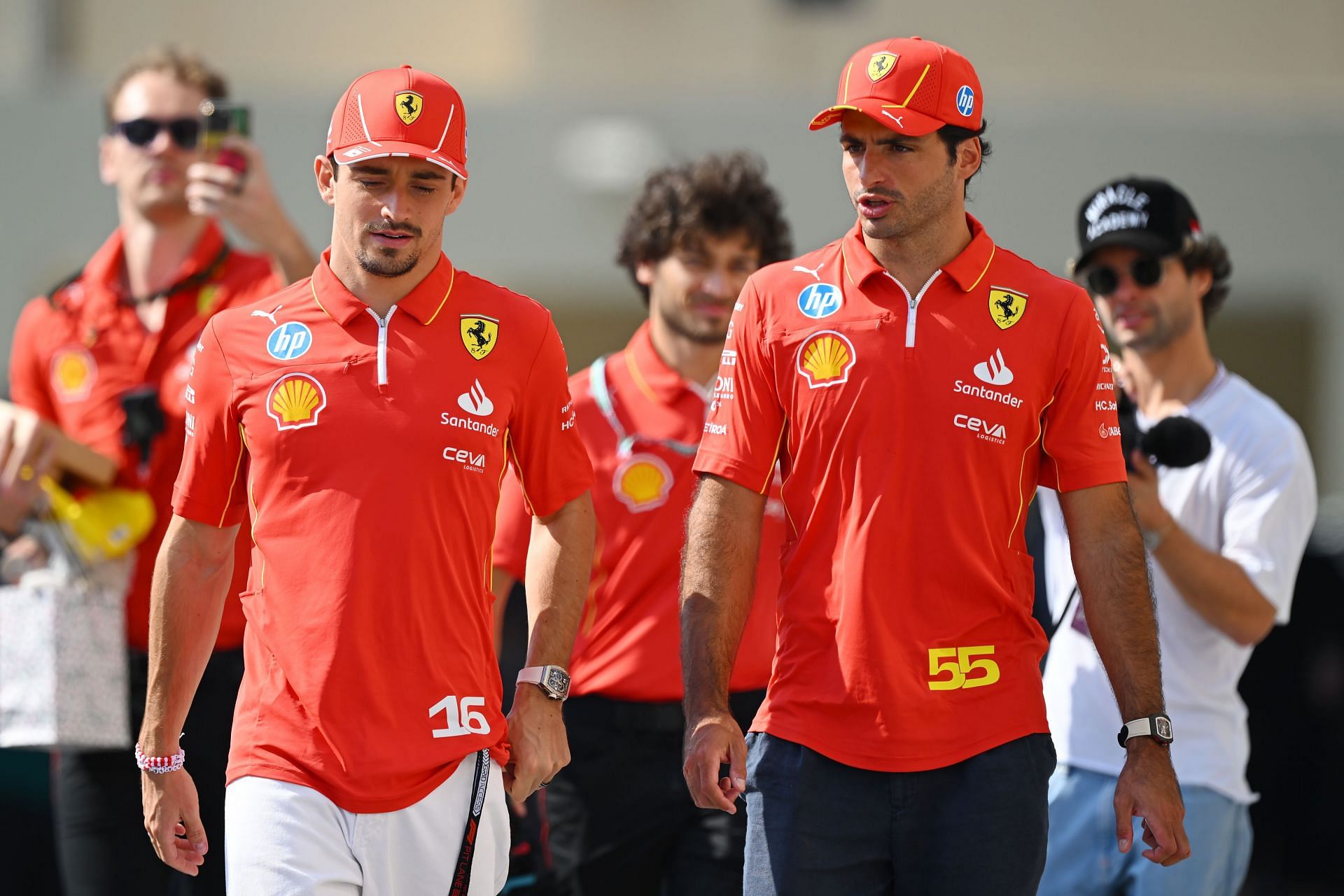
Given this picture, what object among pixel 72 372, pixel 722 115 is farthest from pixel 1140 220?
pixel 722 115

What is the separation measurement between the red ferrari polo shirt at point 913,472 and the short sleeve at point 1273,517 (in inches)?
47.5

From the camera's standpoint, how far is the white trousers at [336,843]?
3.72 meters

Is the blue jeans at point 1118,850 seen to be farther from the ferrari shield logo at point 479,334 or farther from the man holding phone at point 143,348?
the man holding phone at point 143,348

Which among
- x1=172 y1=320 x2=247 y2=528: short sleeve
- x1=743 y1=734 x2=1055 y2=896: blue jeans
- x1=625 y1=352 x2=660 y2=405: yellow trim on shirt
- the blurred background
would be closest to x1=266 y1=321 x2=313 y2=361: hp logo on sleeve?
x1=172 y1=320 x2=247 y2=528: short sleeve

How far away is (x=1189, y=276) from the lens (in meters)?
5.38

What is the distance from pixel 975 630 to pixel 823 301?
0.81 metres

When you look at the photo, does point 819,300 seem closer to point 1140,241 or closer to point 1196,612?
point 1140,241

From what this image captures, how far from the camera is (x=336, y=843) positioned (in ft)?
12.3

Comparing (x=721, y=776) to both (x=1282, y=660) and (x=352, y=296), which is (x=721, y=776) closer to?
(x=352, y=296)

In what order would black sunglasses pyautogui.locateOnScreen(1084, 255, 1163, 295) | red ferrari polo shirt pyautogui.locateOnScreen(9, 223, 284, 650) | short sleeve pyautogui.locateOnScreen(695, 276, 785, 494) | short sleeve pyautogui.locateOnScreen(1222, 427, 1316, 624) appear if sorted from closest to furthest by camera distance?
short sleeve pyautogui.locateOnScreen(695, 276, 785, 494)
short sleeve pyautogui.locateOnScreen(1222, 427, 1316, 624)
black sunglasses pyautogui.locateOnScreen(1084, 255, 1163, 295)
red ferrari polo shirt pyautogui.locateOnScreen(9, 223, 284, 650)

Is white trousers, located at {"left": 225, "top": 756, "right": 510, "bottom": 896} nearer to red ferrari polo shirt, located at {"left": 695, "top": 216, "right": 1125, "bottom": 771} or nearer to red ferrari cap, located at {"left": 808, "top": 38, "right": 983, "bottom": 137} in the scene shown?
red ferrari polo shirt, located at {"left": 695, "top": 216, "right": 1125, "bottom": 771}

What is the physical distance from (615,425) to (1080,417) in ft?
5.81

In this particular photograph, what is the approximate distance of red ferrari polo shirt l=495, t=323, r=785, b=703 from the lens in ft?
16.9

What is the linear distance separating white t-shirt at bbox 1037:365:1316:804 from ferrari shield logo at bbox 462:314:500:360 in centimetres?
184
